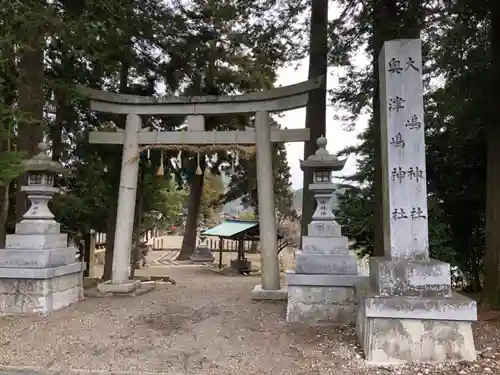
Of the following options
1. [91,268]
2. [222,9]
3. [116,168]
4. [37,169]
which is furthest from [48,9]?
[91,268]

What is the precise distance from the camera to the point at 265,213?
26.1ft

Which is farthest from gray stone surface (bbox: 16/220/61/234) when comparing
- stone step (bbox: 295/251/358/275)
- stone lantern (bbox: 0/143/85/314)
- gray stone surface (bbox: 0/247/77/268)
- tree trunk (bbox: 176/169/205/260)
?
tree trunk (bbox: 176/169/205/260)

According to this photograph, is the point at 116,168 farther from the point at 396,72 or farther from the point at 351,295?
the point at 396,72

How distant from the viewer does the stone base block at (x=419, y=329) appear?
4.37m

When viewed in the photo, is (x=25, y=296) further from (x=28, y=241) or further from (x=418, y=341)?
(x=418, y=341)

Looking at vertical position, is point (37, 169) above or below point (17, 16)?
below

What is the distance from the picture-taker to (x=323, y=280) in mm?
6094

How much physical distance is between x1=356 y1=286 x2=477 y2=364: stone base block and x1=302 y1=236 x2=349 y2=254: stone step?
1796mm

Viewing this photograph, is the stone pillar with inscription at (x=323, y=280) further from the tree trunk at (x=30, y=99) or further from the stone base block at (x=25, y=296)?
the tree trunk at (x=30, y=99)

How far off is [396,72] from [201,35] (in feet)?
23.7

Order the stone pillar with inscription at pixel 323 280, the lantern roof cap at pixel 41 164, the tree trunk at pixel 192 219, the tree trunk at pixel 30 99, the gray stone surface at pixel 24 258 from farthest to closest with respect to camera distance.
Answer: the tree trunk at pixel 192 219
the tree trunk at pixel 30 99
the lantern roof cap at pixel 41 164
the gray stone surface at pixel 24 258
the stone pillar with inscription at pixel 323 280

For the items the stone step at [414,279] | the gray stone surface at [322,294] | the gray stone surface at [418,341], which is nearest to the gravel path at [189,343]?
the gray stone surface at [418,341]

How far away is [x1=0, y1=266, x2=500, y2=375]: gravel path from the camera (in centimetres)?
438

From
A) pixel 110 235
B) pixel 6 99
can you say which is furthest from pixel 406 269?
pixel 110 235
